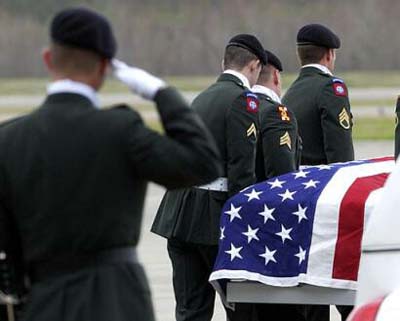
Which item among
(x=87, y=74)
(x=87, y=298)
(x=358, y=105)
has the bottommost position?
(x=87, y=298)

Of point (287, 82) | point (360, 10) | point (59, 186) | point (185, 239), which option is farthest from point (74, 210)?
point (360, 10)

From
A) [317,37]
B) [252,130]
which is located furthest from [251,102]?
[317,37]

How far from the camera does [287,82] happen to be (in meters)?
41.7

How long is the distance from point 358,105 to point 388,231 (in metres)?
31.4

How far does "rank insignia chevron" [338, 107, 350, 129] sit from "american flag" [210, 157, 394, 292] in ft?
2.83

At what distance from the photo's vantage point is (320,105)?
24.8 ft

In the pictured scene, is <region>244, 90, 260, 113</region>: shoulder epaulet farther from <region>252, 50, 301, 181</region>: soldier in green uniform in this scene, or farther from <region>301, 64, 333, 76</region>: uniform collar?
<region>301, 64, 333, 76</region>: uniform collar

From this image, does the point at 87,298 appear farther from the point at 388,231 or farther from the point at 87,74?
the point at 388,231

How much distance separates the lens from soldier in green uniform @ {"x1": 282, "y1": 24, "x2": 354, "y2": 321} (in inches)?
293

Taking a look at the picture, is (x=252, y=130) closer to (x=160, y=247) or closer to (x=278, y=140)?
(x=278, y=140)

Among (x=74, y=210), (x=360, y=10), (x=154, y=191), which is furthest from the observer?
(x=360, y=10)

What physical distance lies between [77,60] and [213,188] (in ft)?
9.35

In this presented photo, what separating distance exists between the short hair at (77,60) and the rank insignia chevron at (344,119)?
3.67m

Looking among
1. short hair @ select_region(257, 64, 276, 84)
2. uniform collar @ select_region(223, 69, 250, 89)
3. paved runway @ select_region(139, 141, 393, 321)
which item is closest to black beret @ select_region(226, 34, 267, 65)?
uniform collar @ select_region(223, 69, 250, 89)
